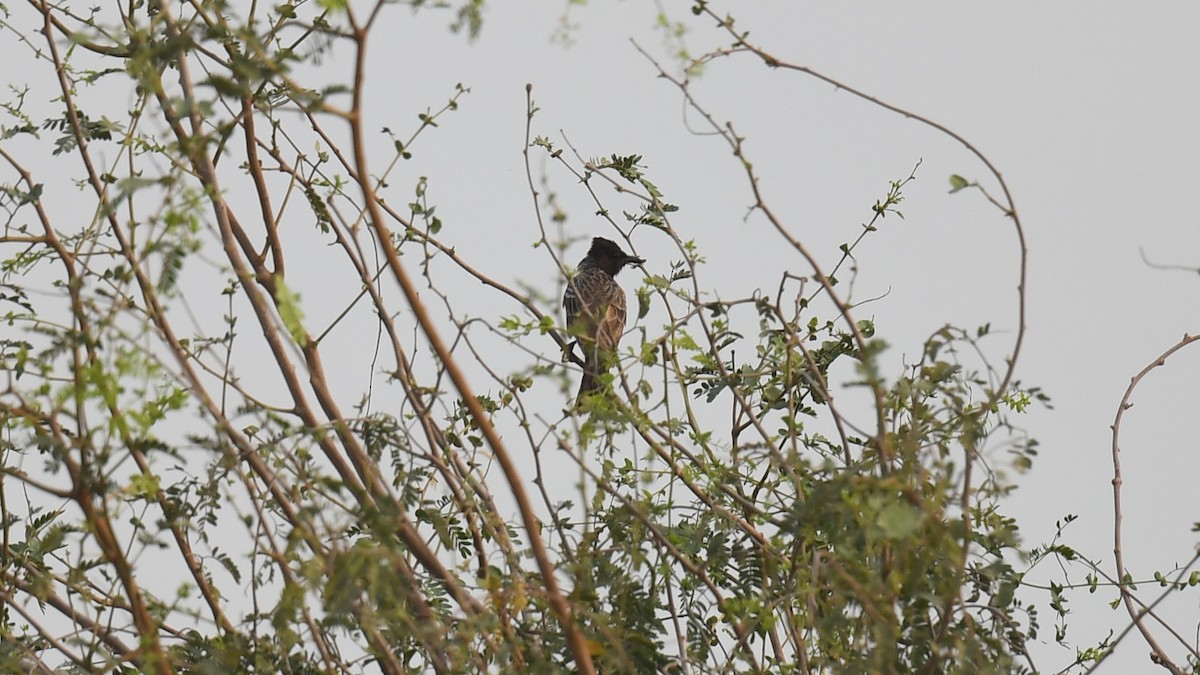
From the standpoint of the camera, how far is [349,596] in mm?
1797

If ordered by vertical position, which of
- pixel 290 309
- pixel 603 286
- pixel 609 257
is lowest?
pixel 290 309

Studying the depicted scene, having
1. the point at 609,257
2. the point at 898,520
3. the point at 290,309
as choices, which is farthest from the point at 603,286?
the point at 898,520

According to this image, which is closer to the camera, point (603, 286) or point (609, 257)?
point (603, 286)

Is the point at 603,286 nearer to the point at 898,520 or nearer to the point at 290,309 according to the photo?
the point at 290,309

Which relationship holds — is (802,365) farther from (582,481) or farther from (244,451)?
(244,451)

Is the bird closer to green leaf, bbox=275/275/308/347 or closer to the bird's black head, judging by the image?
the bird's black head

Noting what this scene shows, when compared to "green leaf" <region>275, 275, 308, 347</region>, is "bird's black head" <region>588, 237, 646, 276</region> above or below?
above

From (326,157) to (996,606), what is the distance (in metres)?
2.20

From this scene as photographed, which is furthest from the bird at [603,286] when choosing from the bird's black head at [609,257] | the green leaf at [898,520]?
the green leaf at [898,520]

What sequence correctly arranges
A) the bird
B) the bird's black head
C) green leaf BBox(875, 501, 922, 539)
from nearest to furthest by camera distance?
green leaf BBox(875, 501, 922, 539), the bird, the bird's black head

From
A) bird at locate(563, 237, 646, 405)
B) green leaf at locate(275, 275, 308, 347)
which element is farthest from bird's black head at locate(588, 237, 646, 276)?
green leaf at locate(275, 275, 308, 347)

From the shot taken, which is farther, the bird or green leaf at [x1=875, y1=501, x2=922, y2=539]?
the bird

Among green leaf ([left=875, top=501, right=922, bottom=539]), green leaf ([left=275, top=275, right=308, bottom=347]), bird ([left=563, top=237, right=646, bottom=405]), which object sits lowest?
green leaf ([left=875, top=501, right=922, bottom=539])

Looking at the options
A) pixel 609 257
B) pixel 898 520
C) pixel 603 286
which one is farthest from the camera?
pixel 609 257
